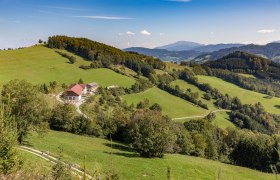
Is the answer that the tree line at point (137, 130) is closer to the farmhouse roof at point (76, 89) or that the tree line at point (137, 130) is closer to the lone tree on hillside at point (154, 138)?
the lone tree on hillside at point (154, 138)

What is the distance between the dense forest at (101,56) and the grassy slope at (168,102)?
2293 cm

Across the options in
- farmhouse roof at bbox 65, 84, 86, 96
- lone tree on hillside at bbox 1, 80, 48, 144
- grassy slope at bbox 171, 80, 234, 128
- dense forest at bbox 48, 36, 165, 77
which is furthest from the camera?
dense forest at bbox 48, 36, 165, 77

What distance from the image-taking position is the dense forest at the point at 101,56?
509ft

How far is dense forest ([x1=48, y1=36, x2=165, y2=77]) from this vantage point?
155m

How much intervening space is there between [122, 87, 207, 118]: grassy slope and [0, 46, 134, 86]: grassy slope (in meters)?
11.1

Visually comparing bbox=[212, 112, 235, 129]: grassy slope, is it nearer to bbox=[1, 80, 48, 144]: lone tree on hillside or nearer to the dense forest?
the dense forest

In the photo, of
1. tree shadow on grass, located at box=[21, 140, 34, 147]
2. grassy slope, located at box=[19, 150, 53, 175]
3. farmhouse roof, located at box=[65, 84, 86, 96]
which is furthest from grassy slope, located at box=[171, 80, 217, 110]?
grassy slope, located at box=[19, 150, 53, 175]

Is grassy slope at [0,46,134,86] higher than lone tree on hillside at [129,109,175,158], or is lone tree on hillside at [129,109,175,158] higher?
grassy slope at [0,46,134,86]

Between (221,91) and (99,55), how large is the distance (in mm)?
70918

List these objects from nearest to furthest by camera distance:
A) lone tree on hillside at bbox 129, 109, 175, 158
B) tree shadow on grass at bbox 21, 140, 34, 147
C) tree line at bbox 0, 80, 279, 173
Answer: tree line at bbox 0, 80, 279, 173
tree shadow on grass at bbox 21, 140, 34, 147
lone tree on hillside at bbox 129, 109, 175, 158

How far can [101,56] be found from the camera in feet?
511

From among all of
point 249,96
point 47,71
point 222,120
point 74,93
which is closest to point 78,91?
point 74,93

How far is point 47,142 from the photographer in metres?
49.7

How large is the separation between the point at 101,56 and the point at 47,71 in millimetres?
29913
